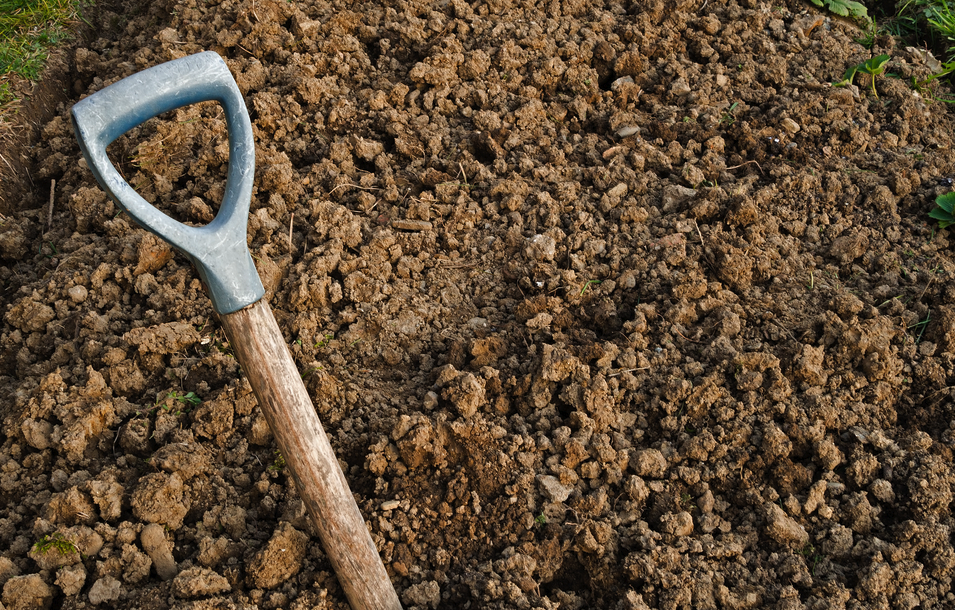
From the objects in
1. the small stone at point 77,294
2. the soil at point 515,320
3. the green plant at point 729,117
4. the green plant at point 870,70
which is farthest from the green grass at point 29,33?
the green plant at point 870,70

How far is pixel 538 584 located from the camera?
231 cm

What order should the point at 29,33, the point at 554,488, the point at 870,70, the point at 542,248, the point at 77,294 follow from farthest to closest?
the point at 29,33 → the point at 870,70 → the point at 542,248 → the point at 77,294 → the point at 554,488

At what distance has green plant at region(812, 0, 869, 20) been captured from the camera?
415 centimetres

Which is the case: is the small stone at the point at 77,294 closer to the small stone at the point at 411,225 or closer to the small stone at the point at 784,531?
the small stone at the point at 411,225

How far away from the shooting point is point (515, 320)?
2.98 meters

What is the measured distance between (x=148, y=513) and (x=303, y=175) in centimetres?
174

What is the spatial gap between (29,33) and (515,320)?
3403mm

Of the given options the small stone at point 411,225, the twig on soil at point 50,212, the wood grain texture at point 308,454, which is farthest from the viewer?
the twig on soil at point 50,212

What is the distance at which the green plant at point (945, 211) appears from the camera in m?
3.13

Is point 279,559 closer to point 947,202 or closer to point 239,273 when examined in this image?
point 239,273

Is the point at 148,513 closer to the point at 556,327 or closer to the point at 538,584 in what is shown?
the point at 538,584

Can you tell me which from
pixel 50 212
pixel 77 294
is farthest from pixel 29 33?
pixel 77 294

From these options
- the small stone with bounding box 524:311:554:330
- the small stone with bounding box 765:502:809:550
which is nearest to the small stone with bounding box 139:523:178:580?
the small stone with bounding box 524:311:554:330

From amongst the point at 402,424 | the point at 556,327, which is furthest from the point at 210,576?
the point at 556,327
